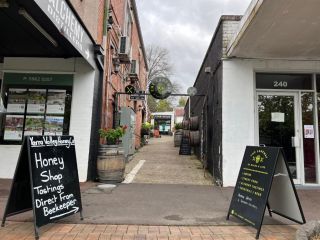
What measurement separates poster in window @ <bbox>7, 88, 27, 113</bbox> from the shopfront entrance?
5972 mm

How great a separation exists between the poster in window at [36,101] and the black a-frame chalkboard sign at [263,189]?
5378mm

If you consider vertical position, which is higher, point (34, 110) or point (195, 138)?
point (34, 110)

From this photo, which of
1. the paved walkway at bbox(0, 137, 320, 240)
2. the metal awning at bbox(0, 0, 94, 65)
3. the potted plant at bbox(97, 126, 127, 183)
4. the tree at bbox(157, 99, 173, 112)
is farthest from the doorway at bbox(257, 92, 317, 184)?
the tree at bbox(157, 99, 173, 112)

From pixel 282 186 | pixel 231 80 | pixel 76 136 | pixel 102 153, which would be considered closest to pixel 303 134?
pixel 231 80

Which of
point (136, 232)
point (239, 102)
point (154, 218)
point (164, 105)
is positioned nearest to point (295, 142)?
point (239, 102)

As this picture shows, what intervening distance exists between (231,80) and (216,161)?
2.18 m

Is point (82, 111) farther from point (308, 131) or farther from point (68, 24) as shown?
point (308, 131)

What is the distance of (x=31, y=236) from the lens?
3949 mm

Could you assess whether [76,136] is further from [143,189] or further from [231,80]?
[231,80]

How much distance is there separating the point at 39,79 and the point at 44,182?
4548 millimetres

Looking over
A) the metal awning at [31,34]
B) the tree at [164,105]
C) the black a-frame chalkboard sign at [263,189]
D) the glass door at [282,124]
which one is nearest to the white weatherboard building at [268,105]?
the glass door at [282,124]

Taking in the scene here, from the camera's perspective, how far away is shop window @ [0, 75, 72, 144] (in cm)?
783

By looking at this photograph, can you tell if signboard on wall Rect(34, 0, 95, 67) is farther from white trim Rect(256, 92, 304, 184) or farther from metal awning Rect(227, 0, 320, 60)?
white trim Rect(256, 92, 304, 184)

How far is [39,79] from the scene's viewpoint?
799 centimetres
